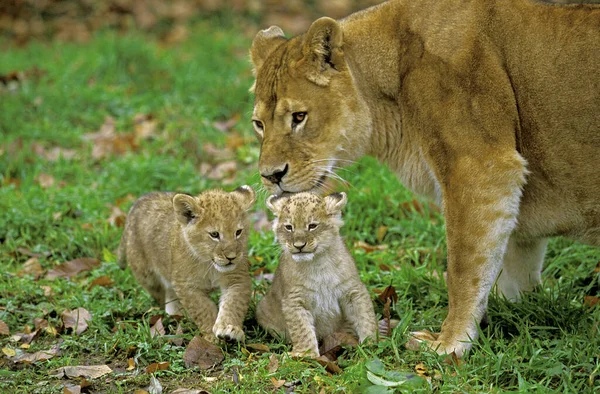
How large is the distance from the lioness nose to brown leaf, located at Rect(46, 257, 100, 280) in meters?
2.21

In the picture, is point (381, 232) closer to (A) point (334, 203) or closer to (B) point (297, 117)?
(A) point (334, 203)

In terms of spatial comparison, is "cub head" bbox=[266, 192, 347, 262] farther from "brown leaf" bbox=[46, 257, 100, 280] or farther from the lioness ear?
"brown leaf" bbox=[46, 257, 100, 280]

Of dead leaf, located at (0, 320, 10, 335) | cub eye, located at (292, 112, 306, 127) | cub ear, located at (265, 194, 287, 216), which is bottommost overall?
dead leaf, located at (0, 320, 10, 335)

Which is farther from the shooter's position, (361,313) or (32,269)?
(32,269)

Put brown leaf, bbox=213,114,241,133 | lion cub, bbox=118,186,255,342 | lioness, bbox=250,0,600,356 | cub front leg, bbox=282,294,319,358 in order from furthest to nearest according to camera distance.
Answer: brown leaf, bbox=213,114,241,133 < lion cub, bbox=118,186,255,342 < cub front leg, bbox=282,294,319,358 < lioness, bbox=250,0,600,356

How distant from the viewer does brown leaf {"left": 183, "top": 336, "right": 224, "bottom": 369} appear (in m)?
5.42

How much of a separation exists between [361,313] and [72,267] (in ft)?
8.96

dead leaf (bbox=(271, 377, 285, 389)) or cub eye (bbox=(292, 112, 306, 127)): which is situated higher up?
cub eye (bbox=(292, 112, 306, 127))

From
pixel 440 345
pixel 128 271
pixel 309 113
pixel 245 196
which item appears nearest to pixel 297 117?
pixel 309 113

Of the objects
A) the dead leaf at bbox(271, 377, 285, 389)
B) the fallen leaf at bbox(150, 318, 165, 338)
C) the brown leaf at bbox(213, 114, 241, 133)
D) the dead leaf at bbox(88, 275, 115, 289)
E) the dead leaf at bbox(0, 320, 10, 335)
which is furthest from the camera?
the brown leaf at bbox(213, 114, 241, 133)

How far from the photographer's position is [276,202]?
18.2 ft

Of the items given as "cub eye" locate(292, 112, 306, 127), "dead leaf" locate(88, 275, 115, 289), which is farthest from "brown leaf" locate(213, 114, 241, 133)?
"cub eye" locate(292, 112, 306, 127)

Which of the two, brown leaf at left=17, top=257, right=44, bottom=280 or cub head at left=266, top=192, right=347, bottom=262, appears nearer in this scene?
cub head at left=266, top=192, right=347, bottom=262

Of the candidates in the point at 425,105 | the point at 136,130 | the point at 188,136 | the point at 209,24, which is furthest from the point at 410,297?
the point at 209,24
